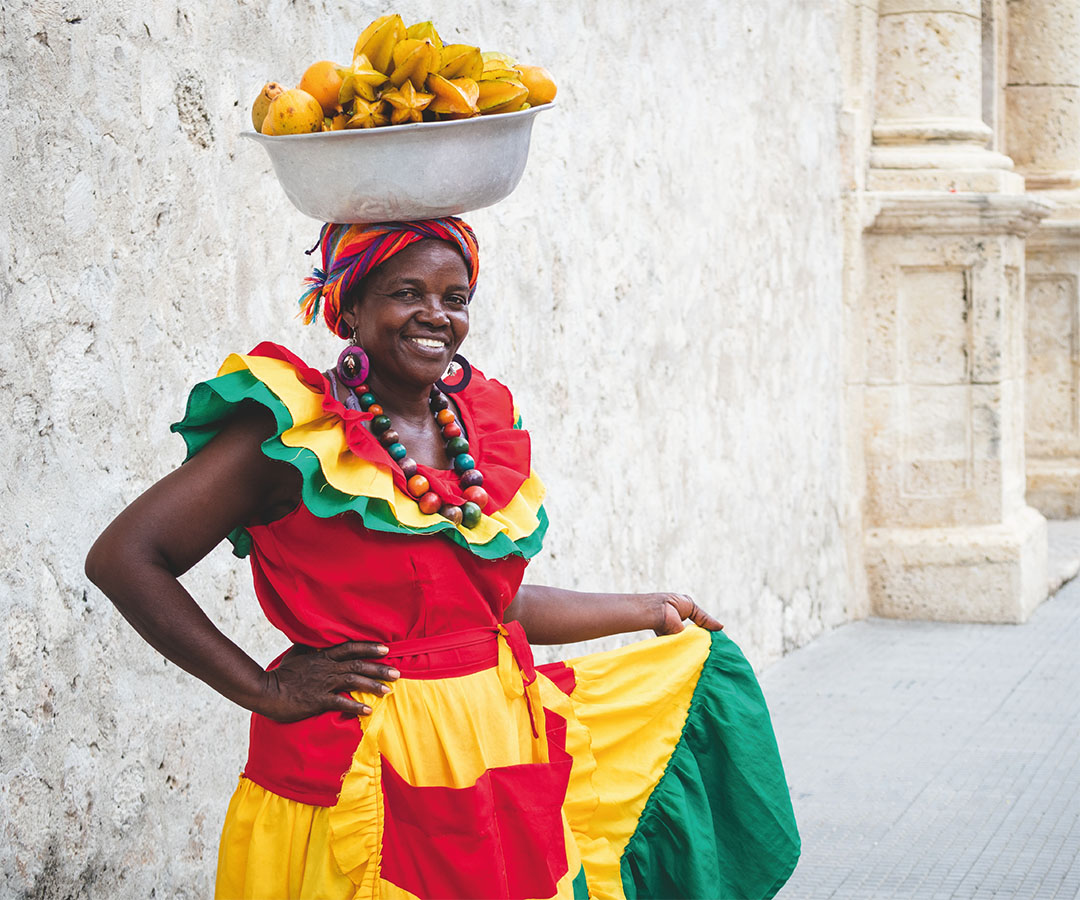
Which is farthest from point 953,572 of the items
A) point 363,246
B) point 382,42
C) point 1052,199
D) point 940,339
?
point 382,42

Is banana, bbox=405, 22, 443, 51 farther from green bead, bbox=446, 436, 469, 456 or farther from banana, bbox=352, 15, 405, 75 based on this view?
green bead, bbox=446, 436, 469, 456

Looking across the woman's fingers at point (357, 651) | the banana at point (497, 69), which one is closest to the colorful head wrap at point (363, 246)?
the banana at point (497, 69)

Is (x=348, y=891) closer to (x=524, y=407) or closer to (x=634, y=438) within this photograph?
(x=524, y=407)

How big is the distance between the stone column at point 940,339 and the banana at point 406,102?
488 cm

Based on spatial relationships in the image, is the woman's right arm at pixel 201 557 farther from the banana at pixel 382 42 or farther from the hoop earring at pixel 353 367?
the banana at pixel 382 42

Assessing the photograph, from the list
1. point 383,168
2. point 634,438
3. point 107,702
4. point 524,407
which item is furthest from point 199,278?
point 634,438

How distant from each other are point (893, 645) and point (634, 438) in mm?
1997

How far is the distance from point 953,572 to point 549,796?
4795 millimetres

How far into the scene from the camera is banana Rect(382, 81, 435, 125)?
1863 mm

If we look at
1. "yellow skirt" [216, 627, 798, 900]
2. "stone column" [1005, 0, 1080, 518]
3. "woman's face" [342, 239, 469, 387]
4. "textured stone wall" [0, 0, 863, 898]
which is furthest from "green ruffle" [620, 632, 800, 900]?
"stone column" [1005, 0, 1080, 518]

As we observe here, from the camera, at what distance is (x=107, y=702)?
8.55 ft

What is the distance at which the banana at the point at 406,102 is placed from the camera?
1.86 meters

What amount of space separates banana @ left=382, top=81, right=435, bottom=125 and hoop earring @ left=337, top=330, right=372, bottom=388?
34 centimetres

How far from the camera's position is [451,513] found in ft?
6.48
